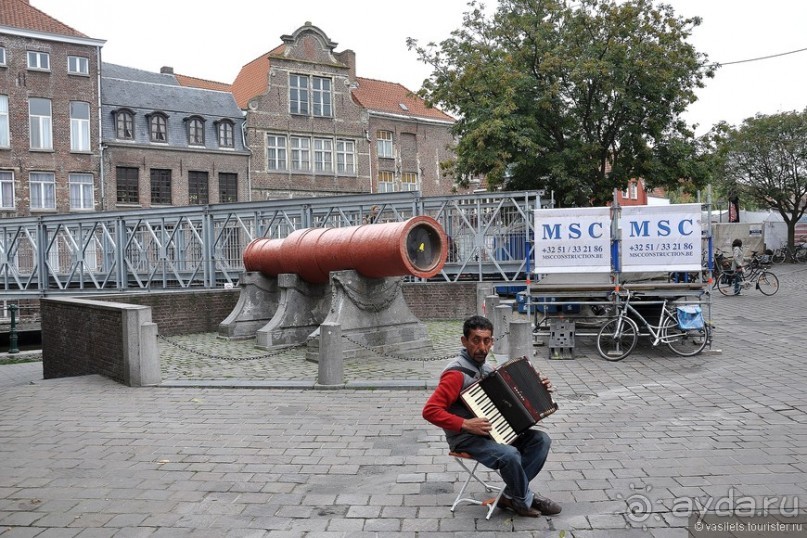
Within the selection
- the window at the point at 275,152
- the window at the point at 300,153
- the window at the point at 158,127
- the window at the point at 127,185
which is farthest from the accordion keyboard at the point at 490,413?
the window at the point at 300,153

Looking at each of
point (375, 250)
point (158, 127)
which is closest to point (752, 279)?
point (375, 250)

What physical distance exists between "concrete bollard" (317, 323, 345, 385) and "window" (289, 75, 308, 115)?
35.2m

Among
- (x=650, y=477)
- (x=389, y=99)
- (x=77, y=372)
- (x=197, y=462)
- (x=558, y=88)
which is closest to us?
(x=650, y=477)

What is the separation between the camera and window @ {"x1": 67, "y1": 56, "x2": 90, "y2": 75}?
1459 inches

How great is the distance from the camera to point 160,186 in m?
39.4

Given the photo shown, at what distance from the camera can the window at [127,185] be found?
38156 mm

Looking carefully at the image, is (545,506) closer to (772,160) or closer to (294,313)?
(294,313)

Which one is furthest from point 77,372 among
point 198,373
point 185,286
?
point 185,286

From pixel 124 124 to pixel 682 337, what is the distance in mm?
34399

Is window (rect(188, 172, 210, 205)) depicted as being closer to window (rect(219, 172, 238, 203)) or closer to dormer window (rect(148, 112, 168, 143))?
window (rect(219, 172, 238, 203))

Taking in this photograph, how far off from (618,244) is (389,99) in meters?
38.5

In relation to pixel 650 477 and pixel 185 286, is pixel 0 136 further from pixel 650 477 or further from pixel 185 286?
pixel 650 477

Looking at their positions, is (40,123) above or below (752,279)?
above

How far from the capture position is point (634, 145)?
25.2 m
